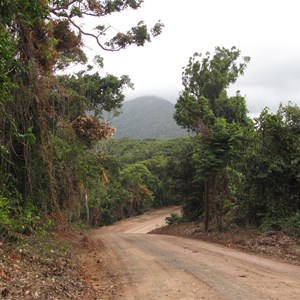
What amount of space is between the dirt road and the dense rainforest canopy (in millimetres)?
3354

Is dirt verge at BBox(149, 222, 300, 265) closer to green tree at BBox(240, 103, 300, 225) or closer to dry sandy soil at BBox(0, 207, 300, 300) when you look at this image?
dry sandy soil at BBox(0, 207, 300, 300)

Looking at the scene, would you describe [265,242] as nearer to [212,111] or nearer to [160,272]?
[160,272]

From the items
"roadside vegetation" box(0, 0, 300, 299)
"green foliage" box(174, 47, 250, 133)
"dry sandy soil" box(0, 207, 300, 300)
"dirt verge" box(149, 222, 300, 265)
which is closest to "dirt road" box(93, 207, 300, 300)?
"dry sandy soil" box(0, 207, 300, 300)

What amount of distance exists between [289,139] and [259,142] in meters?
Answer: 1.35

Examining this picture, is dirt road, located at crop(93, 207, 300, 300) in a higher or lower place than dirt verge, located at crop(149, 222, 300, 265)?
higher

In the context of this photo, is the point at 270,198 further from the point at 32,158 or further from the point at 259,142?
the point at 32,158

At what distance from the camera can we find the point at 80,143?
16.3 meters

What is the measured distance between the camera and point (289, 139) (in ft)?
50.8

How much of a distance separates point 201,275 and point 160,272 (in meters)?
1.12

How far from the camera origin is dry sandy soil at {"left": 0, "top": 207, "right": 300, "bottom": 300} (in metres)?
6.96

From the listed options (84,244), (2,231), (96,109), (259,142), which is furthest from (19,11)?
(96,109)

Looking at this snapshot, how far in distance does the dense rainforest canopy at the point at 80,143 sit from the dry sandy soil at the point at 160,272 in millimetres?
1495

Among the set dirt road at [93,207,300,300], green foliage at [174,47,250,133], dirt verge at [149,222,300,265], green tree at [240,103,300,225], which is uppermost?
green foliage at [174,47,250,133]

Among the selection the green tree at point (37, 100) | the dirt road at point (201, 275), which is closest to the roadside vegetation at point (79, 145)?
the green tree at point (37, 100)
